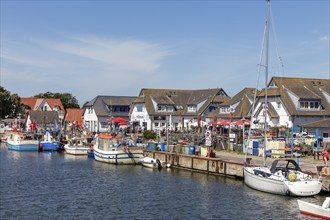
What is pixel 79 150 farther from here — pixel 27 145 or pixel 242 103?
pixel 242 103

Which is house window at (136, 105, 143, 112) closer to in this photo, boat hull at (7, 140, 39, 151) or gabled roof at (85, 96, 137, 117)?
gabled roof at (85, 96, 137, 117)

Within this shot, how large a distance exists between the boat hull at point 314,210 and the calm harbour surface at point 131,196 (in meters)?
0.46

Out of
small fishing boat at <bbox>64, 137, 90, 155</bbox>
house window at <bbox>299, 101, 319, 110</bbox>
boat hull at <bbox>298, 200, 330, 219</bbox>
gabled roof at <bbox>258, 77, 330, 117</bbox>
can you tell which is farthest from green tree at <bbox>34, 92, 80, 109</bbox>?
boat hull at <bbox>298, 200, 330, 219</bbox>

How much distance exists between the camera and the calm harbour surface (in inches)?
1217

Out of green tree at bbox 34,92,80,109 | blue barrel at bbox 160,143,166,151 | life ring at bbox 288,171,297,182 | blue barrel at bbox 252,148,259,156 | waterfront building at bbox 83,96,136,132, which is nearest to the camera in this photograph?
life ring at bbox 288,171,297,182

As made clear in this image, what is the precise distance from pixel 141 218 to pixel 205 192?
9289 mm

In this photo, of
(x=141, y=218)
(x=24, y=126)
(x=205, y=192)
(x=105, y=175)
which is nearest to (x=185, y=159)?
(x=105, y=175)

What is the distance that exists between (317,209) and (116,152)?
1291 inches

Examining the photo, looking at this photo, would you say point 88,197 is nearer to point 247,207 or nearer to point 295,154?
point 247,207

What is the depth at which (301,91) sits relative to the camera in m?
68.1

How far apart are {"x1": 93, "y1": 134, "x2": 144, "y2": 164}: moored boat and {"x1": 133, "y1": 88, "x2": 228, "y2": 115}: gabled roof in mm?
31887

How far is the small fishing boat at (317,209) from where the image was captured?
28.2 metres

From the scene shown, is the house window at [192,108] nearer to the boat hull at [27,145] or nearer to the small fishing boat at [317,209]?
the boat hull at [27,145]

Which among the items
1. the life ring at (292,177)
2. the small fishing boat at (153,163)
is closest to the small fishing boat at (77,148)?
the small fishing boat at (153,163)
